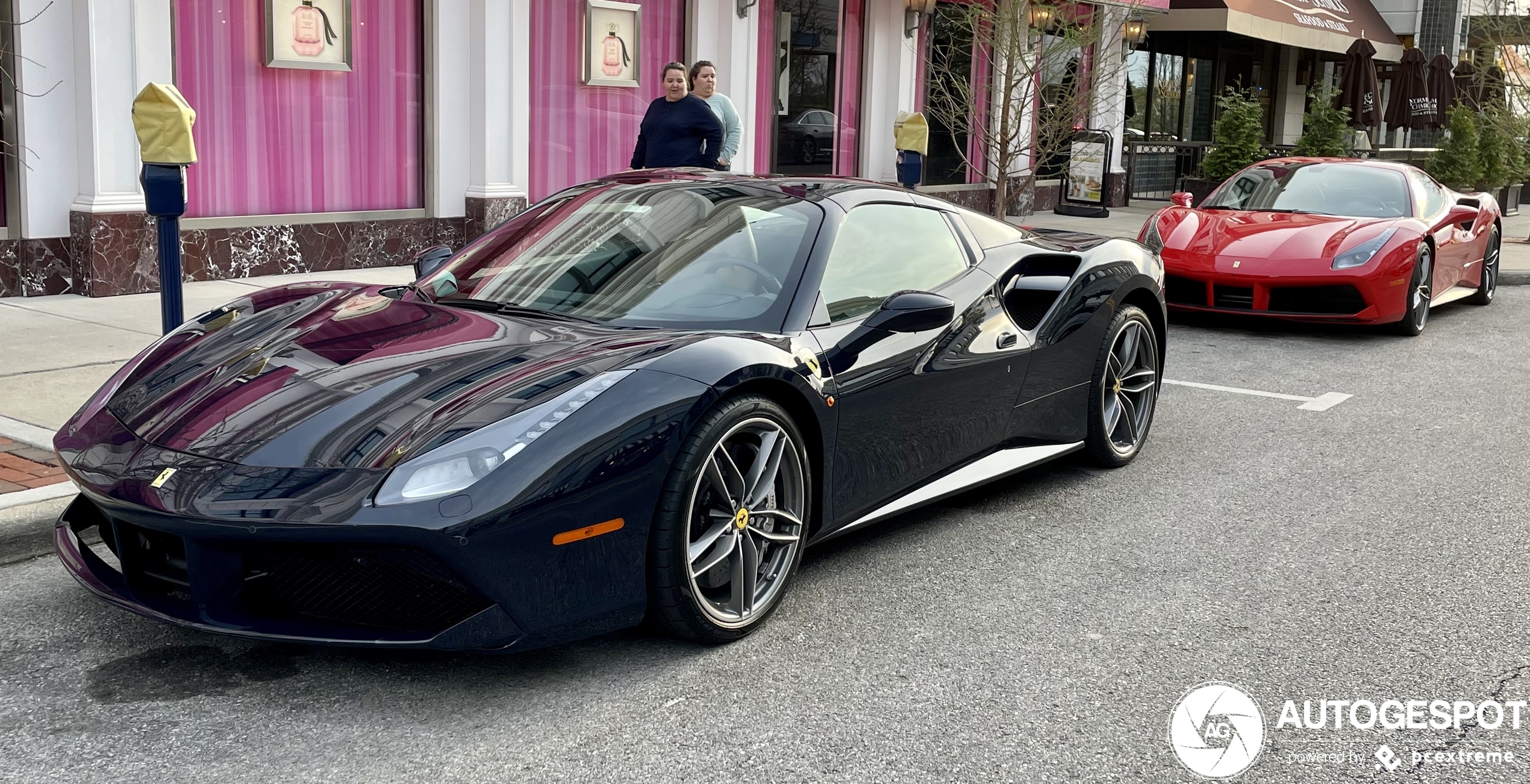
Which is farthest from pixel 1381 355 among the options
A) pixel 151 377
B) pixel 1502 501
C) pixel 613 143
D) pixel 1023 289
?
pixel 151 377

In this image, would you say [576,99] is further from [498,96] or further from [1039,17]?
[1039,17]

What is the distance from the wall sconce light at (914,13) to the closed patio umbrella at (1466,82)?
37.1 feet

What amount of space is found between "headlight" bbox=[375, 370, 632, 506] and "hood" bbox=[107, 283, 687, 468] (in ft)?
0.12

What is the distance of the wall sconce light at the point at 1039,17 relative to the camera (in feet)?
51.4

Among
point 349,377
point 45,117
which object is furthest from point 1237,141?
point 349,377

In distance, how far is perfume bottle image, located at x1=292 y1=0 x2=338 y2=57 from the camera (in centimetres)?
1042

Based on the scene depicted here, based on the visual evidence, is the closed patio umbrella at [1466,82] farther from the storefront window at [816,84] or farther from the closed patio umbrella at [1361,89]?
the storefront window at [816,84]

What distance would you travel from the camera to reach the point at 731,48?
14.1 metres

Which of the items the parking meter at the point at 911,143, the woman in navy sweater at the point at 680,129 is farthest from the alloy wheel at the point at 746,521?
the parking meter at the point at 911,143

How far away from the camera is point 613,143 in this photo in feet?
43.3

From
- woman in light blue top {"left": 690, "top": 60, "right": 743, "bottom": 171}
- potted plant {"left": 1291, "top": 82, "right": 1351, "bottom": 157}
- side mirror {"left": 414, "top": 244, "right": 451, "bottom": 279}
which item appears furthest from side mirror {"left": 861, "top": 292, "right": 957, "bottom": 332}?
potted plant {"left": 1291, "top": 82, "right": 1351, "bottom": 157}

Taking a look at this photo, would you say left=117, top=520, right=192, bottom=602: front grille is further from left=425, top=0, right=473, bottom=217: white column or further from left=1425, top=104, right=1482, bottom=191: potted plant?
left=1425, top=104, right=1482, bottom=191: potted plant

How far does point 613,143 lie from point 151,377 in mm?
9533

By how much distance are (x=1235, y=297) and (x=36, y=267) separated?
25.7 ft
